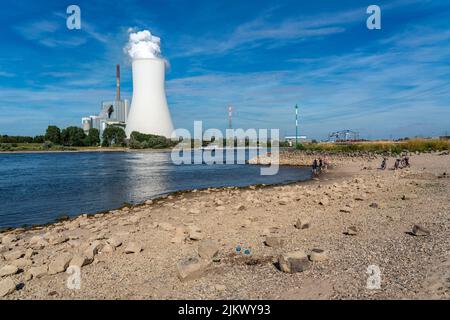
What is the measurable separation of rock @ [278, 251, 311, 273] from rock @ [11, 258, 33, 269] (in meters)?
2.68

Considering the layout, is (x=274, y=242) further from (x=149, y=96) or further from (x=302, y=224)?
(x=149, y=96)

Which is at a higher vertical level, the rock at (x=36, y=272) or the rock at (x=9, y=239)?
the rock at (x=36, y=272)

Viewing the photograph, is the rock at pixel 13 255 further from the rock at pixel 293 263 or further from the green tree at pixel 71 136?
the green tree at pixel 71 136

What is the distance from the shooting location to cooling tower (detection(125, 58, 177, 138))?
39.6m

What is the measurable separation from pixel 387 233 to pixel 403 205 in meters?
2.07

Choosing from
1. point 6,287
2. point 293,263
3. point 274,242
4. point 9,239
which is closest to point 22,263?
point 6,287

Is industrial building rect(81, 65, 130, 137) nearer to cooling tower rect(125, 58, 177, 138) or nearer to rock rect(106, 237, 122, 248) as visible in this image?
cooling tower rect(125, 58, 177, 138)

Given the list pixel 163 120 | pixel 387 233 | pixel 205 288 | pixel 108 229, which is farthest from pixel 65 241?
pixel 163 120

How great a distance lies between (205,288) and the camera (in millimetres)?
2750

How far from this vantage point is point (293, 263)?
119 inches

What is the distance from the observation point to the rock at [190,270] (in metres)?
2.92

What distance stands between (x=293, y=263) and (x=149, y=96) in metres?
40.1

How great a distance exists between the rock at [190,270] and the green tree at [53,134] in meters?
65.5

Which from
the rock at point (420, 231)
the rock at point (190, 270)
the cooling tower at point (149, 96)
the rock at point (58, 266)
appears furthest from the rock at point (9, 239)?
the cooling tower at point (149, 96)
